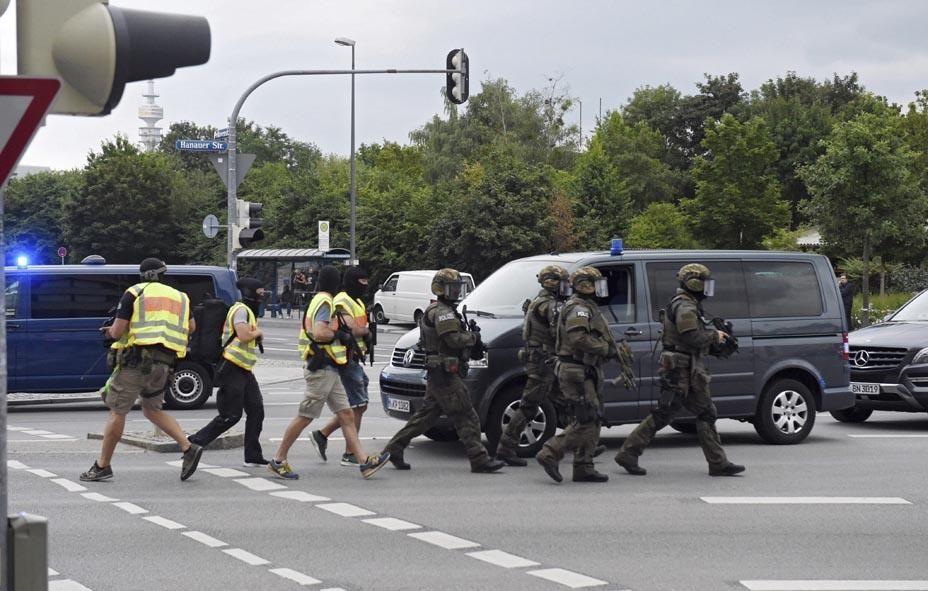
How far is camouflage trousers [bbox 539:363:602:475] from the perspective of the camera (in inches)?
426

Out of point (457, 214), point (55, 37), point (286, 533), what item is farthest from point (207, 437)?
point (457, 214)

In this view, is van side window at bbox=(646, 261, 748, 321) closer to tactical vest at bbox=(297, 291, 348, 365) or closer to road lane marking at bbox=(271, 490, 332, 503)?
tactical vest at bbox=(297, 291, 348, 365)

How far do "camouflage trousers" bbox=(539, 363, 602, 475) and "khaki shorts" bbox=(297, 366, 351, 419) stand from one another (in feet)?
5.72

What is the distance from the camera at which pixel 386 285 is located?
149ft

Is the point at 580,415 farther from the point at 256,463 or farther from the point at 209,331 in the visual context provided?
the point at 209,331

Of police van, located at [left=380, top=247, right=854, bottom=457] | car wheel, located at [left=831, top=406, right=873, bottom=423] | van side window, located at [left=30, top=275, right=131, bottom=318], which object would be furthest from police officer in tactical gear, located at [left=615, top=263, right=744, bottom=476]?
van side window, located at [left=30, top=275, right=131, bottom=318]

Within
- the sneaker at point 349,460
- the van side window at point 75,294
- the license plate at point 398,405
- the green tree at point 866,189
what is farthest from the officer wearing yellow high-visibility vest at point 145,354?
the green tree at point 866,189

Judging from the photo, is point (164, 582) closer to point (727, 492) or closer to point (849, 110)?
point (727, 492)

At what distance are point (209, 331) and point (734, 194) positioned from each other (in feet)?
126

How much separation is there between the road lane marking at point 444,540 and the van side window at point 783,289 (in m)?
5.91

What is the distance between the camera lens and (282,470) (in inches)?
432

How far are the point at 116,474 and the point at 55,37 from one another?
7.83 meters

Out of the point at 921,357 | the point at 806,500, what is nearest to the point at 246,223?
the point at 921,357

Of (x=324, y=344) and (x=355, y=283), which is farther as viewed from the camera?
(x=355, y=283)
